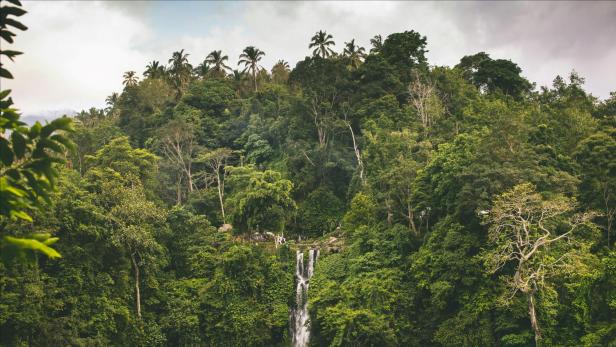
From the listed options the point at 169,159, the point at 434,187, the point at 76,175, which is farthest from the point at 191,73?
the point at 434,187

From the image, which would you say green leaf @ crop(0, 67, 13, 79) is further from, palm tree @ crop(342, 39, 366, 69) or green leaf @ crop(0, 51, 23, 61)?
palm tree @ crop(342, 39, 366, 69)

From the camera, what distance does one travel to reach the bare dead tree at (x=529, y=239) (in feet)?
66.8

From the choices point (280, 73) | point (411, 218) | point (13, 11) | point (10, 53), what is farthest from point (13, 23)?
point (280, 73)

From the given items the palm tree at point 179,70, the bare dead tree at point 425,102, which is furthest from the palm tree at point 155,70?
the bare dead tree at point 425,102

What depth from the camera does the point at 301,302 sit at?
30828mm

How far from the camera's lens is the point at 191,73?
204ft

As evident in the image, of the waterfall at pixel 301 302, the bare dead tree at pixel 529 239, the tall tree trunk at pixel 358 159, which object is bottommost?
the waterfall at pixel 301 302

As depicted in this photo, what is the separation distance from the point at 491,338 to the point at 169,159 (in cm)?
2710

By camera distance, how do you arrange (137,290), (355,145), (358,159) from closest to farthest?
(137,290)
(358,159)
(355,145)

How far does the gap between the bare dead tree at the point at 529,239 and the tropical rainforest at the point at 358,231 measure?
0.12 m

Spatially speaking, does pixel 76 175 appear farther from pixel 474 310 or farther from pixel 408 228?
pixel 474 310

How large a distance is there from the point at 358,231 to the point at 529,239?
380 inches

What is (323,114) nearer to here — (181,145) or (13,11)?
(181,145)

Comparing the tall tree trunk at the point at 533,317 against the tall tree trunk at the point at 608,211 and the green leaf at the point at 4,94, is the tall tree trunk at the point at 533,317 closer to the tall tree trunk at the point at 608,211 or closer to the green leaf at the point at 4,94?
the tall tree trunk at the point at 608,211
